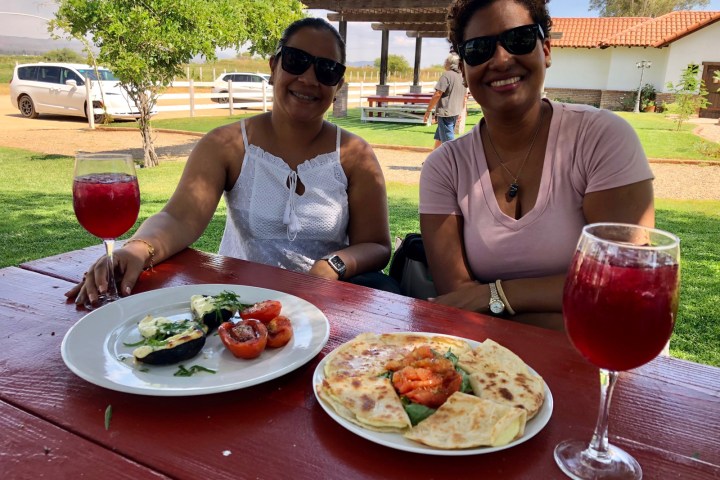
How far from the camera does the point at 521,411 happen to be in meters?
0.98

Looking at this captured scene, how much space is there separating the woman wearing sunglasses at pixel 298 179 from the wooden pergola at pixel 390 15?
29.5 ft

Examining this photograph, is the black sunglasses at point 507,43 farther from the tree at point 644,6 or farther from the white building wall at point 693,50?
the tree at point 644,6

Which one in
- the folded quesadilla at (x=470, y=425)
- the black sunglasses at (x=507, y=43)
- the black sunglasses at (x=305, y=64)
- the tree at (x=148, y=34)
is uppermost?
the tree at (x=148, y=34)

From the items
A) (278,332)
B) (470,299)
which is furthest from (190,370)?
(470,299)

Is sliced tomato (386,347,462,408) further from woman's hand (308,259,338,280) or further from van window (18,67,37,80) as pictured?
van window (18,67,37,80)

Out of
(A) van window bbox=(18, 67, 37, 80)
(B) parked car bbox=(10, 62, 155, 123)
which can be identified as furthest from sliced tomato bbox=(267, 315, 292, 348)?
(A) van window bbox=(18, 67, 37, 80)

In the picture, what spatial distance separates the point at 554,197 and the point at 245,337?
4.37 feet

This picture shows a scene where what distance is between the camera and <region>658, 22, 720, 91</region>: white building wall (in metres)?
27.0

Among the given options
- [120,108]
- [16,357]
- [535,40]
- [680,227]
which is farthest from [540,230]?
[120,108]

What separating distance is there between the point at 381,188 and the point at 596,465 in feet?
6.24

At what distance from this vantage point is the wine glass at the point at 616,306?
2.85 feet

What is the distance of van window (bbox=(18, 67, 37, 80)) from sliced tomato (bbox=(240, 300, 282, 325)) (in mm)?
20978

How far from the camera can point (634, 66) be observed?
29.1 metres

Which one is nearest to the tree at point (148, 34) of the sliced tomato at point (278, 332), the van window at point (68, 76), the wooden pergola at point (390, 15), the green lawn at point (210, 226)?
the green lawn at point (210, 226)
